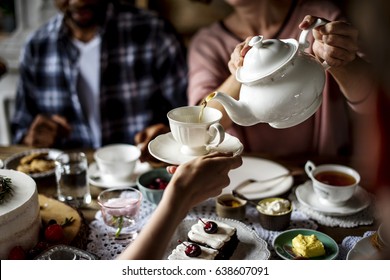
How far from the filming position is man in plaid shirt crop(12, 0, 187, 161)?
167cm

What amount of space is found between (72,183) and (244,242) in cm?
41

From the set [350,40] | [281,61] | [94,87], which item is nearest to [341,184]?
[350,40]

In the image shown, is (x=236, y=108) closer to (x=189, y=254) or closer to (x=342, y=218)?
(x=189, y=254)

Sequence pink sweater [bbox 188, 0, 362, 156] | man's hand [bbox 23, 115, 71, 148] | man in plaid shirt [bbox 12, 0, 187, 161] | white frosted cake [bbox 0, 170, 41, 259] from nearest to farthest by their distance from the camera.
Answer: white frosted cake [bbox 0, 170, 41, 259] < pink sweater [bbox 188, 0, 362, 156] < man's hand [bbox 23, 115, 71, 148] < man in plaid shirt [bbox 12, 0, 187, 161]

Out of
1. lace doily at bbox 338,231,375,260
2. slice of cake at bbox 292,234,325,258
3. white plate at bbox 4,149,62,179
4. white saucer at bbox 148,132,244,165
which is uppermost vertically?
white saucer at bbox 148,132,244,165

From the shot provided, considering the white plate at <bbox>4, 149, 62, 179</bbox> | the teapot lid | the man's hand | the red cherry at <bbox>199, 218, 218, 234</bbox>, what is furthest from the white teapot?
the man's hand

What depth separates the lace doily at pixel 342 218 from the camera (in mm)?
935

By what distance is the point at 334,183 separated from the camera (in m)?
1.01

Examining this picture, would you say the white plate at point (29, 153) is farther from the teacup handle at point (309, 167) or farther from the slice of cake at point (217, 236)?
the teacup handle at point (309, 167)

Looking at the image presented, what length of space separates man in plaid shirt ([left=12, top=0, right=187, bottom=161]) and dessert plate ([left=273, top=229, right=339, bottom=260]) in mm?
843

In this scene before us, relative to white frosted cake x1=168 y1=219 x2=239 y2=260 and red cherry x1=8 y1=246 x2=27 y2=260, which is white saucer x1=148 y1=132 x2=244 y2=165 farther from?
red cherry x1=8 y1=246 x2=27 y2=260

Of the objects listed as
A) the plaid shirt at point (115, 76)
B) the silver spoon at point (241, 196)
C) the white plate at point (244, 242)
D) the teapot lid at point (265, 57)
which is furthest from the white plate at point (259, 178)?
the plaid shirt at point (115, 76)

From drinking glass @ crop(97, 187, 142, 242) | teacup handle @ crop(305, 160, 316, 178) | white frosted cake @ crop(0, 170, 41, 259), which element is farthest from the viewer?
teacup handle @ crop(305, 160, 316, 178)
